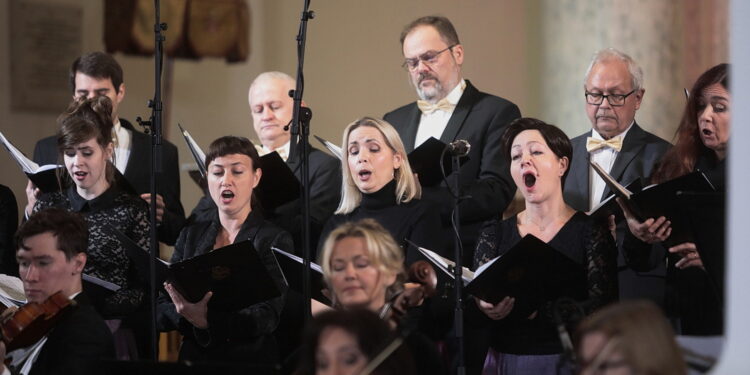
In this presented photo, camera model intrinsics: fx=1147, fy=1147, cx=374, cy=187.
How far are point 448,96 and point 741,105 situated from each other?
338 cm

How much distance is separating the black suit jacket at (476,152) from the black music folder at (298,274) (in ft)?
2.32

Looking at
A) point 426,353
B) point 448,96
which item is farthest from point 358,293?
point 448,96

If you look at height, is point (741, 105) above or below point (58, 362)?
above

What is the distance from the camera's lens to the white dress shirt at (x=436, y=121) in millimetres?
4812

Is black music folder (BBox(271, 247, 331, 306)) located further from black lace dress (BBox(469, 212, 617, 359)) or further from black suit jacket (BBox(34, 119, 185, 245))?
black suit jacket (BBox(34, 119, 185, 245))

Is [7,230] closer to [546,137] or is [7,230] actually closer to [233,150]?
[233,150]

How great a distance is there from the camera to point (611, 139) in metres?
4.33

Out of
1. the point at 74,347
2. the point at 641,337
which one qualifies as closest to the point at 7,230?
the point at 74,347

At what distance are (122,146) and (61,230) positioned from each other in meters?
1.28

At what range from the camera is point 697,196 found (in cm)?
302

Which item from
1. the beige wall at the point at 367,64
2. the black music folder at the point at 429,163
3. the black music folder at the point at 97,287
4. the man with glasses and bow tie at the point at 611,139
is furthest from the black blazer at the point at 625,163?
the beige wall at the point at 367,64

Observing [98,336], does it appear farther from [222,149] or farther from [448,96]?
[448,96]

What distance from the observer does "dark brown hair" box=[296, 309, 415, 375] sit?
8.96 feet

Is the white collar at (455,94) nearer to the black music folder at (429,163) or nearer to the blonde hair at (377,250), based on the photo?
the black music folder at (429,163)
